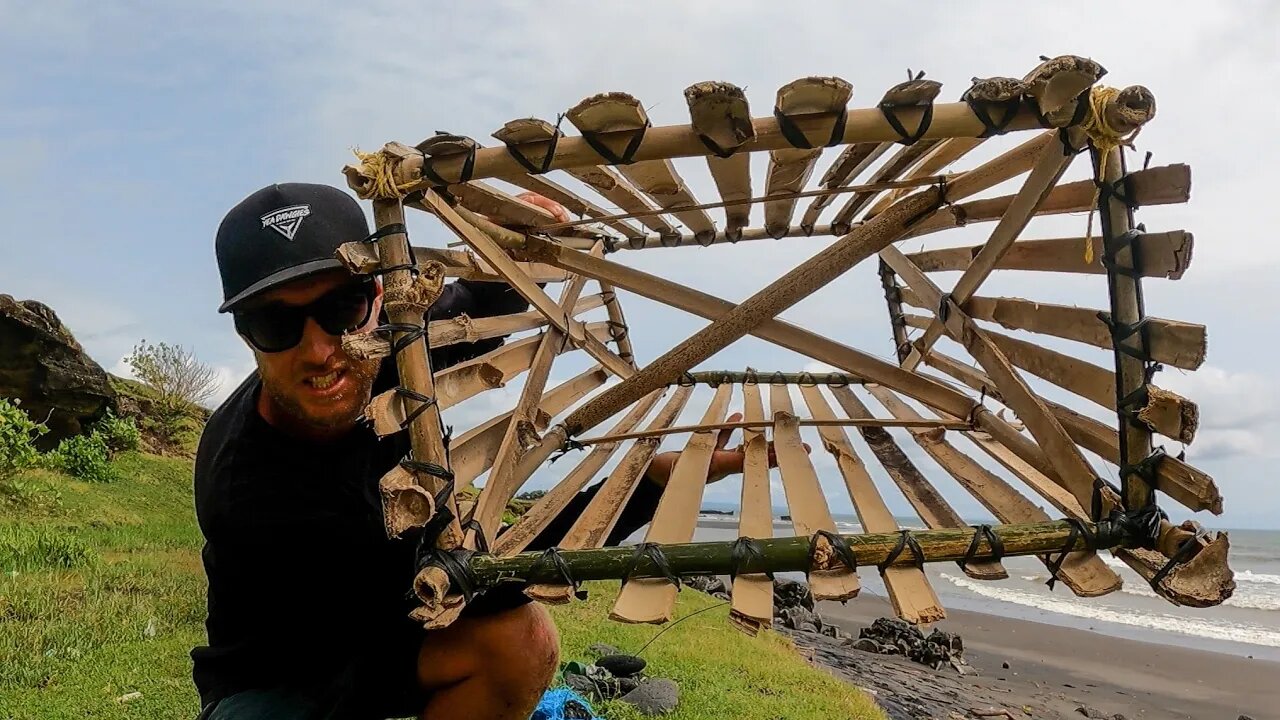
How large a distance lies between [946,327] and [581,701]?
1.80 meters

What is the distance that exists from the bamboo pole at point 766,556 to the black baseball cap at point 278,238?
72cm

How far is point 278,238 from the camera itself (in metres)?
1.69

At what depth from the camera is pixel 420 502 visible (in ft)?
4.62

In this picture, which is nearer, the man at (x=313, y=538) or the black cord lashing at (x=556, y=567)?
the black cord lashing at (x=556, y=567)

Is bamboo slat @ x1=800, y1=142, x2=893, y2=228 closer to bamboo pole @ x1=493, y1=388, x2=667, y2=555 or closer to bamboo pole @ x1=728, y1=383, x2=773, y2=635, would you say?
bamboo pole @ x1=728, y1=383, x2=773, y2=635

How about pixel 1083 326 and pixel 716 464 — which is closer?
pixel 1083 326

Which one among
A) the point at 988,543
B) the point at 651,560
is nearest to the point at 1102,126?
the point at 988,543

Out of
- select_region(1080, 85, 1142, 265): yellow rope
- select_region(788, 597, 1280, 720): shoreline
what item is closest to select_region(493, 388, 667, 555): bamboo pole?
select_region(1080, 85, 1142, 265): yellow rope

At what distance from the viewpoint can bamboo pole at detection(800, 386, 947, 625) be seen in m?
1.49

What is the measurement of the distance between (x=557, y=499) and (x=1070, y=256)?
1.47 metres

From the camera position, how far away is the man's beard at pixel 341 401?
1.70 m

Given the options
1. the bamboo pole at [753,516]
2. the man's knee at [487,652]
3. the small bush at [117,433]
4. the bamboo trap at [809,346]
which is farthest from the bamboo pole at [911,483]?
the small bush at [117,433]

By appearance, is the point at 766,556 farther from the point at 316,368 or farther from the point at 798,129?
the point at 316,368

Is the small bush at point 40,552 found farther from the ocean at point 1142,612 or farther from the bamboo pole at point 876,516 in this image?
the ocean at point 1142,612
